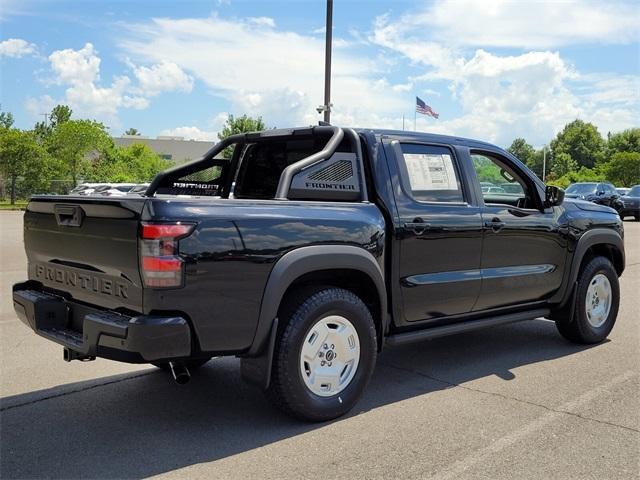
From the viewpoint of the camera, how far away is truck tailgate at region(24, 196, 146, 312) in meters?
3.46

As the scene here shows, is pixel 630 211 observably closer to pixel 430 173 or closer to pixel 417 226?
pixel 430 173

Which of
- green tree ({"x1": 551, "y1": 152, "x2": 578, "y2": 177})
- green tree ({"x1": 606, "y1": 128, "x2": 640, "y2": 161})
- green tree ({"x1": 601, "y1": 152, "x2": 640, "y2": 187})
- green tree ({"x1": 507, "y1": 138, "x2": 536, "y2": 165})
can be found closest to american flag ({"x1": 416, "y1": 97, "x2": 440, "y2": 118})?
green tree ({"x1": 601, "y1": 152, "x2": 640, "y2": 187})

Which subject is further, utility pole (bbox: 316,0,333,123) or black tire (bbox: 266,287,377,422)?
utility pole (bbox: 316,0,333,123)

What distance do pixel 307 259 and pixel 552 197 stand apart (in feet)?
9.19

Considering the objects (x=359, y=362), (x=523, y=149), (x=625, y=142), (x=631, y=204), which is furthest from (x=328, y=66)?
(x=523, y=149)

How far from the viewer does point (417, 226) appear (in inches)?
180

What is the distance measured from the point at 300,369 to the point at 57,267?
1.69 m

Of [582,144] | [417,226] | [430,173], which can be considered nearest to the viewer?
[417,226]

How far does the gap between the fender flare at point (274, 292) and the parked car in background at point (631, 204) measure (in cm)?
2647

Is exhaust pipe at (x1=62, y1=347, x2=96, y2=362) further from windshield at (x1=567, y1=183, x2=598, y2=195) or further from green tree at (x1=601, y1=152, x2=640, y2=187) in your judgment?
green tree at (x1=601, y1=152, x2=640, y2=187)

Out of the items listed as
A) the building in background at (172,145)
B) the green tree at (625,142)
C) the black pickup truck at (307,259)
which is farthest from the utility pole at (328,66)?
the building in background at (172,145)

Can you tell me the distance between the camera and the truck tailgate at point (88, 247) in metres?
3.46

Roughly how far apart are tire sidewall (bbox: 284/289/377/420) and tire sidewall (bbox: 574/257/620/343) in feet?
8.67

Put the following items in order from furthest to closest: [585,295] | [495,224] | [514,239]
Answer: [585,295], [514,239], [495,224]
